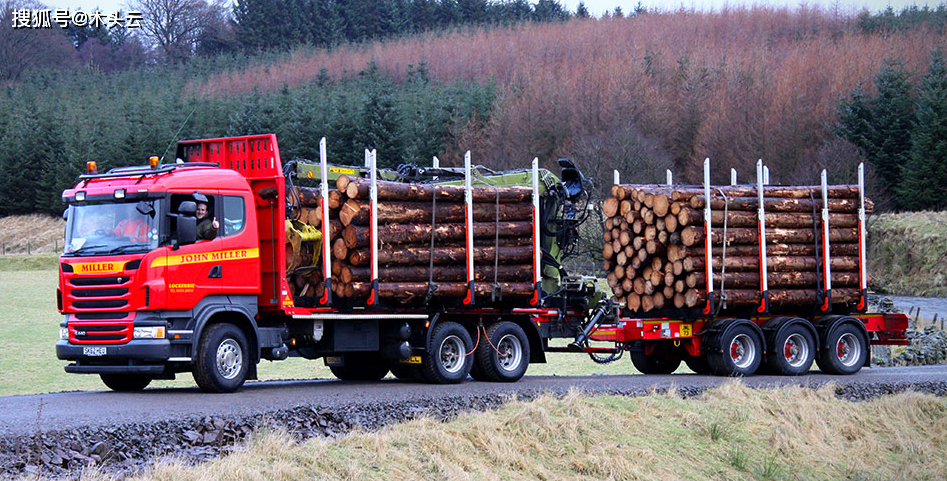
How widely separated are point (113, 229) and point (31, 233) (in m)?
64.3

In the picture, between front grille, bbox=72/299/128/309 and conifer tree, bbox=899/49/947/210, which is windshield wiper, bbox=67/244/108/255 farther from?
conifer tree, bbox=899/49/947/210

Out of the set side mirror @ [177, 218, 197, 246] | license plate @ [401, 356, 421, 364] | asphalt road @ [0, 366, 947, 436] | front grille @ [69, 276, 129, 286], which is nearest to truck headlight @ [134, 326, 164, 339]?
Result: front grille @ [69, 276, 129, 286]

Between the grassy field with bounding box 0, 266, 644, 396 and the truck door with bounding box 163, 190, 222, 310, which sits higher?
the truck door with bounding box 163, 190, 222, 310

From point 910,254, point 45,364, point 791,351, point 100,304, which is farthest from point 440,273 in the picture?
point 910,254

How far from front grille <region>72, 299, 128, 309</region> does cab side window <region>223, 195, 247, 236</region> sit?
176cm

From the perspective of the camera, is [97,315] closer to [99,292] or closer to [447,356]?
[99,292]

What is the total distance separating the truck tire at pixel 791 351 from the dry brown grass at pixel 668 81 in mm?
39469

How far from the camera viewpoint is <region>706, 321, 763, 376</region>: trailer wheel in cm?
2008

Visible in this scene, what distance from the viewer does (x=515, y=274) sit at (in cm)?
1914

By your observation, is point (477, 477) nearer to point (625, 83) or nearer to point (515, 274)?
point (515, 274)

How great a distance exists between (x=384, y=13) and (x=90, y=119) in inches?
2151

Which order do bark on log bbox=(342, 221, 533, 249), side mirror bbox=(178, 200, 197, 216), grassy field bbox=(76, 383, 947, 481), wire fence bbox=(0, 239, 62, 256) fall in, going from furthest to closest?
wire fence bbox=(0, 239, 62, 256) < bark on log bbox=(342, 221, 533, 249) < side mirror bbox=(178, 200, 197, 216) < grassy field bbox=(76, 383, 947, 481)

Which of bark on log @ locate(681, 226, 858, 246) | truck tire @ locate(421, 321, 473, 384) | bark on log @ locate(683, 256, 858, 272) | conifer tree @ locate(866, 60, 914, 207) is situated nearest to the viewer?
truck tire @ locate(421, 321, 473, 384)

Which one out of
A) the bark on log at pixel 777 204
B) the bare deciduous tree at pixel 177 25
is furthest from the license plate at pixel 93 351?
the bare deciduous tree at pixel 177 25
